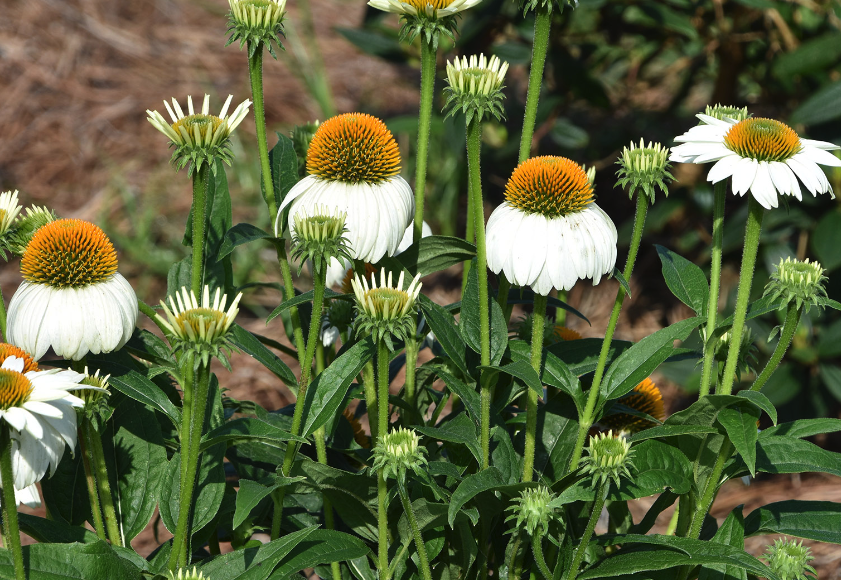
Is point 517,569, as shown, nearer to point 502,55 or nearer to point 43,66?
point 502,55

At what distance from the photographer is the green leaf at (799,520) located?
3.84 ft

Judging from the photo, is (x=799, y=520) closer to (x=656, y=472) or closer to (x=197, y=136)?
(x=656, y=472)

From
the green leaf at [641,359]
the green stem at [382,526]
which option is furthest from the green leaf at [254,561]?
the green leaf at [641,359]

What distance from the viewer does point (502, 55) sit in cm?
236

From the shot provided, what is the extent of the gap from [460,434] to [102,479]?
1.52ft

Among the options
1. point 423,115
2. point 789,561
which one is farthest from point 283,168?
point 789,561

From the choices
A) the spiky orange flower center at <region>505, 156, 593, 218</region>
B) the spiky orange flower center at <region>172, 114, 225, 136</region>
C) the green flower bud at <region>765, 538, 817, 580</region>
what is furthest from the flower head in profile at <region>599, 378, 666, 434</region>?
the spiky orange flower center at <region>172, 114, 225, 136</region>

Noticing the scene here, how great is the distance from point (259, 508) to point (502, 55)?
4.88ft

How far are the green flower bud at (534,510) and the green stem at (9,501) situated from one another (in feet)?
1.74

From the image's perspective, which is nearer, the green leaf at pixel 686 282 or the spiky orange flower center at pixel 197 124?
the spiky orange flower center at pixel 197 124

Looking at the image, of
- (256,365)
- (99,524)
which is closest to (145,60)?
(256,365)

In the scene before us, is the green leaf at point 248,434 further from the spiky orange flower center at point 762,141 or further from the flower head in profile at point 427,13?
the spiky orange flower center at point 762,141

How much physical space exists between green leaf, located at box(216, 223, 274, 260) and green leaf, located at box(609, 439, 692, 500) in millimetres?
549

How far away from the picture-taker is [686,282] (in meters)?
1.24
